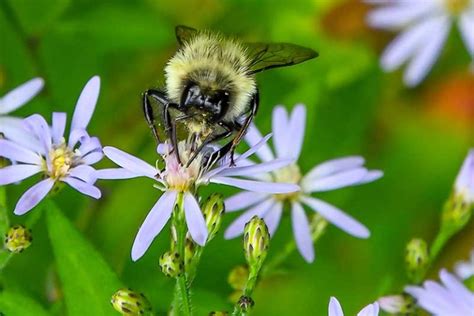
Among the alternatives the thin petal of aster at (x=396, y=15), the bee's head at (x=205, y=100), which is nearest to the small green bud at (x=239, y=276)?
the bee's head at (x=205, y=100)

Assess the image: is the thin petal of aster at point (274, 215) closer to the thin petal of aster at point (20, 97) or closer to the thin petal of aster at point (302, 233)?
the thin petal of aster at point (302, 233)

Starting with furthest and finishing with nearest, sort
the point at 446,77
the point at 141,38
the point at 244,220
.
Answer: the point at 446,77
the point at 141,38
the point at 244,220

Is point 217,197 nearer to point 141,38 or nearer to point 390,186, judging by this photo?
point 141,38

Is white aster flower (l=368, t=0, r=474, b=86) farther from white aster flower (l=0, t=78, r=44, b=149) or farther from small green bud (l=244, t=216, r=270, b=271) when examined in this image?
small green bud (l=244, t=216, r=270, b=271)

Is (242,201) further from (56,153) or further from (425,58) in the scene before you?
(425,58)

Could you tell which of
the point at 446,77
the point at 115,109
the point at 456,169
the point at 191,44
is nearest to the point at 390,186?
the point at 456,169

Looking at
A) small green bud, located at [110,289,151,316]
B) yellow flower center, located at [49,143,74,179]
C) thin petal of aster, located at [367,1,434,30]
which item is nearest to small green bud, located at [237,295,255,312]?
small green bud, located at [110,289,151,316]

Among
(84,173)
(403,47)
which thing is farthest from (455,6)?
(84,173)

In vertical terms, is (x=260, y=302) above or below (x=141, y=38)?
below
